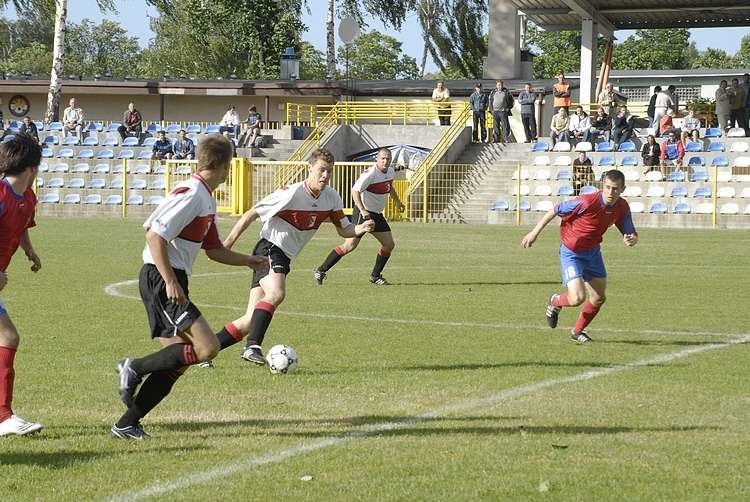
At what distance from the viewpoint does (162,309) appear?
6703 millimetres

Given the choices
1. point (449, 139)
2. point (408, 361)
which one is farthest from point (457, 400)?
point (449, 139)

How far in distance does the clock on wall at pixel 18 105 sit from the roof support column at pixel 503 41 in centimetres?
1887

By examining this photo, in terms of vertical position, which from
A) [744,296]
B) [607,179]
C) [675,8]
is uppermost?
[675,8]

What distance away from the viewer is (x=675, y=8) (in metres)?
41.8

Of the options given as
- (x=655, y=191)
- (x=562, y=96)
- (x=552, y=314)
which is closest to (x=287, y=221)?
(x=552, y=314)

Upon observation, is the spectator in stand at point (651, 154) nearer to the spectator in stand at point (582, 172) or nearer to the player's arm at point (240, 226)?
the spectator in stand at point (582, 172)

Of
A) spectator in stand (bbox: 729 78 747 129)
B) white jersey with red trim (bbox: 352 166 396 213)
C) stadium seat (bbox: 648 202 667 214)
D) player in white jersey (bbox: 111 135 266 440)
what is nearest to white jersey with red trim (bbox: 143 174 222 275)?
player in white jersey (bbox: 111 135 266 440)

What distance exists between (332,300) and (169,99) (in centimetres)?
3724

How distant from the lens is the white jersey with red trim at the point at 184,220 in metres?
6.60

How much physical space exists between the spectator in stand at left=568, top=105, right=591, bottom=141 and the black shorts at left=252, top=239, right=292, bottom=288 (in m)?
26.5

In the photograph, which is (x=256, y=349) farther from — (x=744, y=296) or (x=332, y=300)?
(x=744, y=296)

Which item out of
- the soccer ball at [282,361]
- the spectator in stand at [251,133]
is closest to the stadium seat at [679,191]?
the spectator in stand at [251,133]

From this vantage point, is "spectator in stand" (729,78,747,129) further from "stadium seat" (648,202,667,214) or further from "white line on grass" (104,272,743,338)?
"white line on grass" (104,272,743,338)

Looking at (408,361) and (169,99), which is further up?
(169,99)
